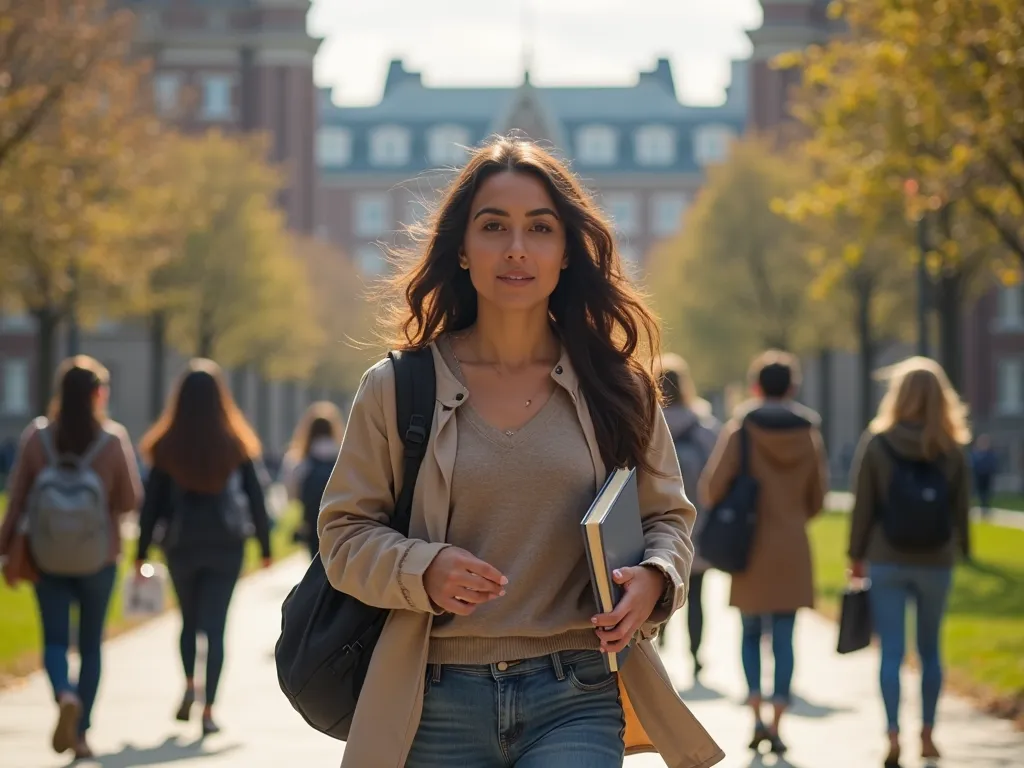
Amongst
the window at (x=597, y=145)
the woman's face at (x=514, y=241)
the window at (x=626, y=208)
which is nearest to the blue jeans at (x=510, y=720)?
the woman's face at (x=514, y=241)

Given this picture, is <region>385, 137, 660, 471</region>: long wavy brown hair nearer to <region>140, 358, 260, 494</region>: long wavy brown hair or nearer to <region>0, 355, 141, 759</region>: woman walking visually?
<region>0, 355, 141, 759</region>: woman walking

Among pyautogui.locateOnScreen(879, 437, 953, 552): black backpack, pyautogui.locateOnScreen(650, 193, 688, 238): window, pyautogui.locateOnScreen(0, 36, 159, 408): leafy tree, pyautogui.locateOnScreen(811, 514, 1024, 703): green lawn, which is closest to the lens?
pyautogui.locateOnScreen(879, 437, 953, 552): black backpack

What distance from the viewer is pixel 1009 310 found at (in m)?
69.7

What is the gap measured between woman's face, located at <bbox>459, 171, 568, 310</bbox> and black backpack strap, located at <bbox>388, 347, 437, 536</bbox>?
22cm

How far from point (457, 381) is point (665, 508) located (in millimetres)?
518

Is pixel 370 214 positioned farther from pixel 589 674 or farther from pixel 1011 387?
pixel 589 674

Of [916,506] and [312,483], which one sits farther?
[312,483]

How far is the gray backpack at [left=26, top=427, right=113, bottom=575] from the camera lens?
30.5ft

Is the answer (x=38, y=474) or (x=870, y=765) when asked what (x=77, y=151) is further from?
(x=870, y=765)

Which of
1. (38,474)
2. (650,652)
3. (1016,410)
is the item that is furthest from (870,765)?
(1016,410)

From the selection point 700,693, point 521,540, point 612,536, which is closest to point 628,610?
point 612,536

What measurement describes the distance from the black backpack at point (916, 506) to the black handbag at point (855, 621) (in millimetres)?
Result: 317

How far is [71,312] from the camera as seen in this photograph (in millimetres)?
40438

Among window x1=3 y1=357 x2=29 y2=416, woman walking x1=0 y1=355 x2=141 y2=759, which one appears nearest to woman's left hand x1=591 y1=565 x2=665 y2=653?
woman walking x1=0 y1=355 x2=141 y2=759
